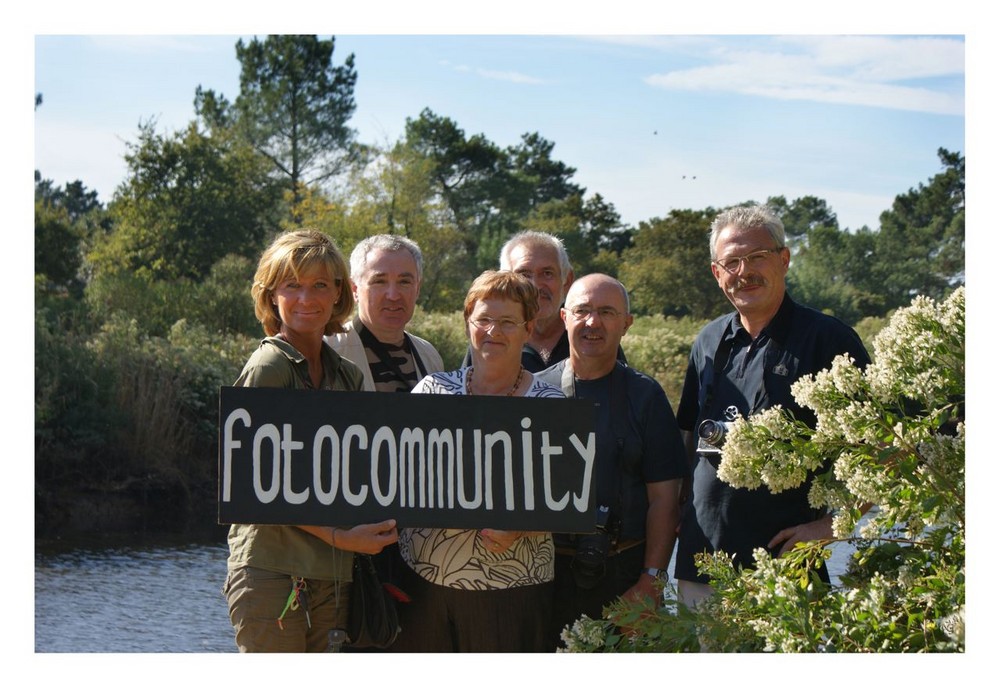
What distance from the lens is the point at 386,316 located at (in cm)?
422

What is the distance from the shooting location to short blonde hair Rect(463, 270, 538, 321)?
3605 mm

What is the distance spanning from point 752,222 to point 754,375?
→ 0.52m

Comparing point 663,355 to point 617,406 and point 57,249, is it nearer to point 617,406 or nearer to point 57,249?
point 57,249

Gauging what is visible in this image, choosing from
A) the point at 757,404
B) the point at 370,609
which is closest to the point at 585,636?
the point at 370,609

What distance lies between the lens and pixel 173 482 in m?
14.8

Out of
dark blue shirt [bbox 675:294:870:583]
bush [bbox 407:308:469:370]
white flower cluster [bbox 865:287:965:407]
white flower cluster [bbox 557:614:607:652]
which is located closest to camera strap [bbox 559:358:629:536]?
dark blue shirt [bbox 675:294:870:583]

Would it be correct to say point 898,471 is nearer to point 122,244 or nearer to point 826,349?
point 826,349

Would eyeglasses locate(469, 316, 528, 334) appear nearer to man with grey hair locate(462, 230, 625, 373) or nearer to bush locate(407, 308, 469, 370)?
man with grey hair locate(462, 230, 625, 373)

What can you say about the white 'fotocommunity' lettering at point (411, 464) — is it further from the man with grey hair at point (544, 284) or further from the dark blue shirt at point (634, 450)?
the man with grey hair at point (544, 284)

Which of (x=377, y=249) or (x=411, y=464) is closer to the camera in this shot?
(x=411, y=464)

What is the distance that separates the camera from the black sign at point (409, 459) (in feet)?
11.5

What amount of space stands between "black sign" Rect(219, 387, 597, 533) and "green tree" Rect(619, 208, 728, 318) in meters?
28.3

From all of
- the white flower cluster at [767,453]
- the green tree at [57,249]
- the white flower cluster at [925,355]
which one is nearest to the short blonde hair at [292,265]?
the white flower cluster at [767,453]
